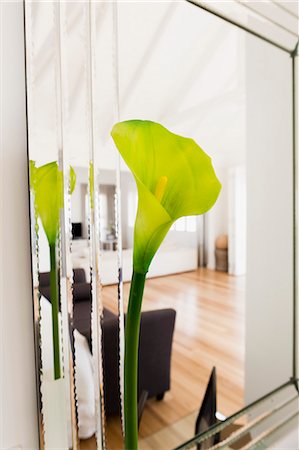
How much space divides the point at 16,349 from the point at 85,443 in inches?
8.1

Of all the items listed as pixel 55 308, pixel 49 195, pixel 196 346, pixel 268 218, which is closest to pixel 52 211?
pixel 49 195

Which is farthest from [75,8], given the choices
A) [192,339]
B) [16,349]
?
[192,339]

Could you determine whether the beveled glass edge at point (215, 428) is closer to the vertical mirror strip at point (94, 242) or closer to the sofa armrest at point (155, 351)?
the vertical mirror strip at point (94, 242)

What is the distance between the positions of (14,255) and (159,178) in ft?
0.80

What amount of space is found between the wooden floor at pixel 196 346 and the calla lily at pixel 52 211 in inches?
3.5

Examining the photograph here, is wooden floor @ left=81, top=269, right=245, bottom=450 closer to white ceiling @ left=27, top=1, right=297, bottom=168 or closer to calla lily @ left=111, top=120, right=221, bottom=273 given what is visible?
calla lily @ left=111, top=120, right=221, bottom=273

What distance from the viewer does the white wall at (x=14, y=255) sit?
402 mm

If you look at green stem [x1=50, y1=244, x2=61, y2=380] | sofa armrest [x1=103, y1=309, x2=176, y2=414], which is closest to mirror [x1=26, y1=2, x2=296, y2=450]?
green stem [x1=50, y1=244, x2=61, y2=380]

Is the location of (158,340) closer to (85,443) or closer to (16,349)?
(85,443)

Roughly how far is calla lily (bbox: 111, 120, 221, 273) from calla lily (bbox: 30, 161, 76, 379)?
0.11 meters

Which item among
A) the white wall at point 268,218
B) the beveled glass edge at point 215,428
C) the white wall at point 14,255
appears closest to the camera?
the white wall at point 14,255

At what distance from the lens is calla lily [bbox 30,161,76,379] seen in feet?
1.40

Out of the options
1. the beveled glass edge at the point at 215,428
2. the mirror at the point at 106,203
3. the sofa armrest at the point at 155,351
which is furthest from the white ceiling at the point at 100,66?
the sofa armrest at the point at 155,351

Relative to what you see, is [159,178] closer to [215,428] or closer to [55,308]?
[55,308]
